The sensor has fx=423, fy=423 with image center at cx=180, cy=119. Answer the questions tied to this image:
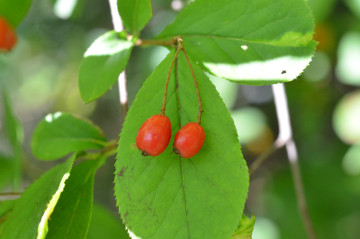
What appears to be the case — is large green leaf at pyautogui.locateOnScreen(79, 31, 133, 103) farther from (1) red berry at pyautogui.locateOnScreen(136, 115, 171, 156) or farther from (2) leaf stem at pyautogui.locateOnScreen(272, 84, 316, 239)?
(2) leaf stem at pyautogui.locateOnScreen(272, 84, 316, 239)

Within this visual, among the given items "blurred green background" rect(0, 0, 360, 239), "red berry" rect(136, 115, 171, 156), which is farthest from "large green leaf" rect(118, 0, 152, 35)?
"blurred green background" rect(0, 0, 360, 239)

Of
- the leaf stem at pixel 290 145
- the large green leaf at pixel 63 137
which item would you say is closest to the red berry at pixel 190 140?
the large green leaf at pixel 63 137

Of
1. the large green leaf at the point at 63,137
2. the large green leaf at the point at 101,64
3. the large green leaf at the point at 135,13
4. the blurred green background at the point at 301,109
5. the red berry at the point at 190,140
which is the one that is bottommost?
the blurred green background at the point at 301,109

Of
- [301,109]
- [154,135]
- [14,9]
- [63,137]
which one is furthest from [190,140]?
[301,109]

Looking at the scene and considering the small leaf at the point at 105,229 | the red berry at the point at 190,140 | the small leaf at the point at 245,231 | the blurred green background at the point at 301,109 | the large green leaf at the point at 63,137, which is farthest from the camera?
the blurred green background at the point at 301,109

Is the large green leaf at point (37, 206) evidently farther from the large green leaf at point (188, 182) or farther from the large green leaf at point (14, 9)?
the large green leaf at point (14, 9)

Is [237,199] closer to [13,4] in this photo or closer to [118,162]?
[118,162]

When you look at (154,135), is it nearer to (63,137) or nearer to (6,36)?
(63,137)

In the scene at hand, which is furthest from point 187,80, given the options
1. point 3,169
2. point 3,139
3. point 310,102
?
point 3,139
